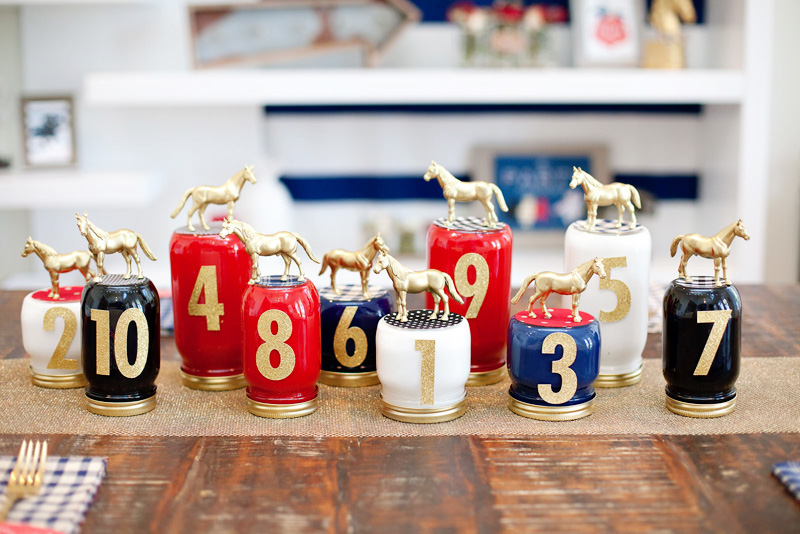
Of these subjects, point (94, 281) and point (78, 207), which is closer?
point (94, 281)

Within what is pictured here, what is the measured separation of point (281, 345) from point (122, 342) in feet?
0.68

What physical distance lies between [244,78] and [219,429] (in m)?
1.77

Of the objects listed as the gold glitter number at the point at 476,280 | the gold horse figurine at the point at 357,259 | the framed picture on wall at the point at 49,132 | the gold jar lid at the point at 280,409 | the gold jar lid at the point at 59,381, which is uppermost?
the framed picture on wall at the point at 49,132

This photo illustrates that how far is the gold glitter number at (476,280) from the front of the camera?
1301mm

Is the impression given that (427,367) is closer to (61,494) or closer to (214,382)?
(214,382)

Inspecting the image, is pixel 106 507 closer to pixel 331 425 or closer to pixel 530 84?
pixel 331 425

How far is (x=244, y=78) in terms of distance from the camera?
2.72 m

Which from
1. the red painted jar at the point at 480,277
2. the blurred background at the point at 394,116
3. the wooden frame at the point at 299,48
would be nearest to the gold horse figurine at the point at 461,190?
the red painted jar at the point at 480,277

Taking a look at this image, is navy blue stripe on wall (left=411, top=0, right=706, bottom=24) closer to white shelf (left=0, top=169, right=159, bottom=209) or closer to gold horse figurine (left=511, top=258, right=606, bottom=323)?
white shelf (left=0, top=169, right=159, bottom=209)

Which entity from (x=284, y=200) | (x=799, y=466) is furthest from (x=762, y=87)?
(x=799, y=466)

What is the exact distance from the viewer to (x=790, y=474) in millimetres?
963

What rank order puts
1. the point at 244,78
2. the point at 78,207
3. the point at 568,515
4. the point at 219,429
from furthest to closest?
the point at 78,207
the point at 244,78
the point at 219,429
the point at 568,515

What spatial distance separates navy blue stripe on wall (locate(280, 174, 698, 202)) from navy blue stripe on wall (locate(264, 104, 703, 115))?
8.6 inches

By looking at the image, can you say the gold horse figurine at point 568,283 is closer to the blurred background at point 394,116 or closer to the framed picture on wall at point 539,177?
the blurred background at point 394,116
